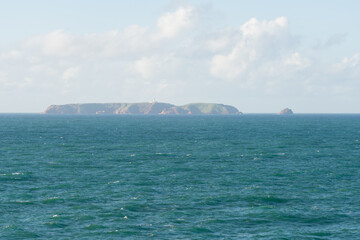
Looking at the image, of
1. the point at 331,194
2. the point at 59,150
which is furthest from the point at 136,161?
the point at 331,194

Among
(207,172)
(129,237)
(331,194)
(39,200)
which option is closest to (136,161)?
(207,172)

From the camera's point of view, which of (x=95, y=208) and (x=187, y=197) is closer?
(x=95, y=208)

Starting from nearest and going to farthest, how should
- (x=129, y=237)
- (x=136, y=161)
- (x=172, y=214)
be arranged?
(x=129, y=237)
(x=172, y=214)
(x=136, y=161)

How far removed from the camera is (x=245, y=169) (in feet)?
245

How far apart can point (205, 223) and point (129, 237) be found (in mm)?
7837

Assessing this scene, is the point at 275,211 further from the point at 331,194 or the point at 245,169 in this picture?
the point at 245,169

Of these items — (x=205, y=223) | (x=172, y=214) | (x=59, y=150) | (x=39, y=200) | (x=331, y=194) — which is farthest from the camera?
(x=59, y=150)

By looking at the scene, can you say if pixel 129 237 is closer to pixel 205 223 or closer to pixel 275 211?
pixel 205 223

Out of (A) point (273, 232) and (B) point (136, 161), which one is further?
(B) point (136, 161)

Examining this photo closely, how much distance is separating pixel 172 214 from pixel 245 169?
32.1 meters

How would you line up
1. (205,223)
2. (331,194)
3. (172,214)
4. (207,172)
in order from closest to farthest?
1. (205,223)
2. (172,214)
3. (331,194)
4. (207,172)

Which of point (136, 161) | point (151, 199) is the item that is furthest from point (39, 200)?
point (136, 161)

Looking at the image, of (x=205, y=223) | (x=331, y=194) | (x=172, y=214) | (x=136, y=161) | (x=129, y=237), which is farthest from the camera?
(x=136, y=161)

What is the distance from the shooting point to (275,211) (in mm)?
46344
